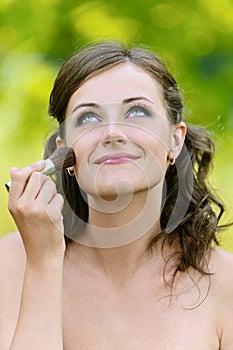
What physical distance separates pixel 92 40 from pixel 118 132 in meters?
0.98

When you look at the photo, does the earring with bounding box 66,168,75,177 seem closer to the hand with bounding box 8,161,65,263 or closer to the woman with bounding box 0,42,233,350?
the woman with bounding box 0,42,233,350

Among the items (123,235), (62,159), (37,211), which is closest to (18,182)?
(37,211)

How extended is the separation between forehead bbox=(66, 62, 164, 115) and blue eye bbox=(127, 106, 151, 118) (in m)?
0.04

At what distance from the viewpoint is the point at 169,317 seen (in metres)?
2.76

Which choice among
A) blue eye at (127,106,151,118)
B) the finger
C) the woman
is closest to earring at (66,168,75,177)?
the woman

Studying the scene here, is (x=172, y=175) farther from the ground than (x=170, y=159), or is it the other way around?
(x=170, y=159)

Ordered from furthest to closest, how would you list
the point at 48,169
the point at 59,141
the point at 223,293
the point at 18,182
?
the point at 59,141 → the point at 223,293 → the point at 48,169 → the point at 18,182

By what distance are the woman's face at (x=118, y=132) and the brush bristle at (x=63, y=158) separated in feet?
0.06

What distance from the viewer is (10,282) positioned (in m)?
2.83

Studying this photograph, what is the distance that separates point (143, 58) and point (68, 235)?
1.85 ft

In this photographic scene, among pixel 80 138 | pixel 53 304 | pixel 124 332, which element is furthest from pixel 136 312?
pixel 80 138

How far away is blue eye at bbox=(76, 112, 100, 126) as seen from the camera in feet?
8.90

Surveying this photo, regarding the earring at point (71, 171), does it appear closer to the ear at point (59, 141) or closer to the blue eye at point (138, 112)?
the ear at point (59, 141)

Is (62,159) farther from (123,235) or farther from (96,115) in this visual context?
(123,235)
